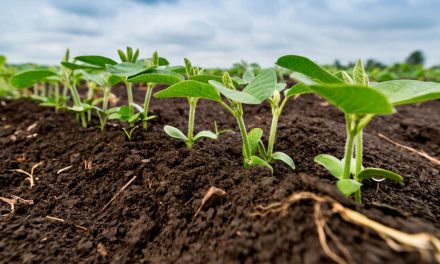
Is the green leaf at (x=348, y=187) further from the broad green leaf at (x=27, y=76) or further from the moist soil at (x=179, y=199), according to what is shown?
the broad green leaf at (x=27, y=76)

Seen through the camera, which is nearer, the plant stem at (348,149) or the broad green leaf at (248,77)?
the plant stem at (348,149)

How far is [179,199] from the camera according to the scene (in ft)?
4.45

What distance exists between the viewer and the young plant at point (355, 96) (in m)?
0.90

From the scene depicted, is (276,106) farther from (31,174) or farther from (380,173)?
(31,174)

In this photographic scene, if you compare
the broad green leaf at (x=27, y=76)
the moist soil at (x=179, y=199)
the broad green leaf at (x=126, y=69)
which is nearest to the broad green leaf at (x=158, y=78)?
the broad green leaf at (x=126, y=69)

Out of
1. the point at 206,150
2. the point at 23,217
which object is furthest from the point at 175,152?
the point at 23,217

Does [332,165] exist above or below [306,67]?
below

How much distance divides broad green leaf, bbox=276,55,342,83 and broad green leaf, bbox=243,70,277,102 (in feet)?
0.18

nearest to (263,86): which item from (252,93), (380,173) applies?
(252,93)

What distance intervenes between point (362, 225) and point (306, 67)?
50cm

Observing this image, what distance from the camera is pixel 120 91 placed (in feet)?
16.3

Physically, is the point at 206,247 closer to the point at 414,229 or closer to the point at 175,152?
the point at 414,229

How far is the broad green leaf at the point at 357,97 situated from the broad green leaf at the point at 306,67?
17 cm

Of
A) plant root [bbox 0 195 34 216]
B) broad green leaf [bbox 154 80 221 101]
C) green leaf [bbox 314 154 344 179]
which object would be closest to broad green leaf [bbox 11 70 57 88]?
plant root [bbox 0 195 34 216]
